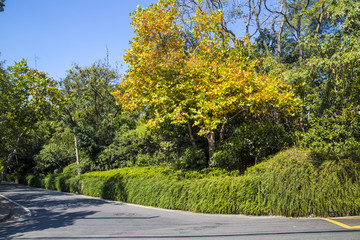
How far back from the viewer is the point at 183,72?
11906 mm

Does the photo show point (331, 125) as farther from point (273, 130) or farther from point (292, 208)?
point (292, 208)

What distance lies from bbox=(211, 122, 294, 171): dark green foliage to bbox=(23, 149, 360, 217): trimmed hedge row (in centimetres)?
91

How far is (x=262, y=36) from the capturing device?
17328 mm

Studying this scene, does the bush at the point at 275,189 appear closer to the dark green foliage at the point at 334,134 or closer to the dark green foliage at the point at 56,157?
the dark green foliage at the point at 334,134

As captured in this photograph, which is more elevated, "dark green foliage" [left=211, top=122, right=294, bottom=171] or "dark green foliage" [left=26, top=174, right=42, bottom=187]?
"dark green foliage" [left=211, top=122, right=294, bottom=171]

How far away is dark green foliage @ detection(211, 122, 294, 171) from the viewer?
11.1 m

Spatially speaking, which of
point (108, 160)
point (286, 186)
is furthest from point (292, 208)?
point (108, 160)

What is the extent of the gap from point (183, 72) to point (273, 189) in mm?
5970

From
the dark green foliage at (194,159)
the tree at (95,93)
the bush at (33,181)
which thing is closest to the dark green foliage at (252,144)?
the dark green foliage at (194,159)

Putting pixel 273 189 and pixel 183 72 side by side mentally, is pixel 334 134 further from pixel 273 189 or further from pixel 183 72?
pixel 183 72

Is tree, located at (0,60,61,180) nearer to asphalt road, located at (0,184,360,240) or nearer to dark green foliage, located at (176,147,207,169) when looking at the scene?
asphalt road, located at (0,184,360,240)

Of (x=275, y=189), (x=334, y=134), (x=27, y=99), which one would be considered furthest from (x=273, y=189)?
(x=27, y=99)

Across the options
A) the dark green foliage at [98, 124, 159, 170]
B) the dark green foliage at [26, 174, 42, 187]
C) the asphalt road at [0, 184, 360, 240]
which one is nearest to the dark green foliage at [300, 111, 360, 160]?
the asphalt road at [0, 184, 360, 240]

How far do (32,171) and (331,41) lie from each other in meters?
36.1
